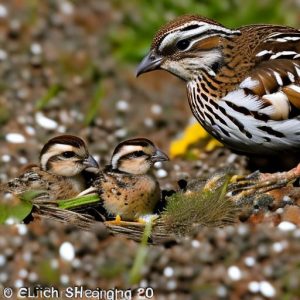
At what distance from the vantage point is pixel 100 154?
31.7ft

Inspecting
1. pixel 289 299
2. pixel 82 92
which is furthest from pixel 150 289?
pixel 82 92

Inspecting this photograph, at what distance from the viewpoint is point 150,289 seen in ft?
22.5

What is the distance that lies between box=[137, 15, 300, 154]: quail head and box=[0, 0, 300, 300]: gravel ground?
60cm

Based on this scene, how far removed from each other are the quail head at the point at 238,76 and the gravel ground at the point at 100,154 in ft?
1.98

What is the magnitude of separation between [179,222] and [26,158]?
2.58m

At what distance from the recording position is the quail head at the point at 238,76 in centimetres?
723

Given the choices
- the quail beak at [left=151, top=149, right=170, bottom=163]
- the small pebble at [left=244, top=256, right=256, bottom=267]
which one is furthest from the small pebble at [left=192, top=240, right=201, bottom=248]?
the quail beak at [left=151, top=149, right=170, bottom=163]

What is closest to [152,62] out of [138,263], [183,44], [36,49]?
[183,44]

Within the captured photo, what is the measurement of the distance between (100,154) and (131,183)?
2339 millimetres

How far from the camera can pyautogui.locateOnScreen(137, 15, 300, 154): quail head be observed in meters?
7.23

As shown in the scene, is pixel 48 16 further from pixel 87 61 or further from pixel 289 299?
pixel 289 299

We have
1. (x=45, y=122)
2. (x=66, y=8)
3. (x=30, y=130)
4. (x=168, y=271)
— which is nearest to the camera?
(x=168, y=271)

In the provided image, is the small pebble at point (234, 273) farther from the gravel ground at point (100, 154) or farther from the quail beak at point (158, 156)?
the quail beak at point (158, 156)

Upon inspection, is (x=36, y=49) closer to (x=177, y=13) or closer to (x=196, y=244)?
(x=177, y=13)
